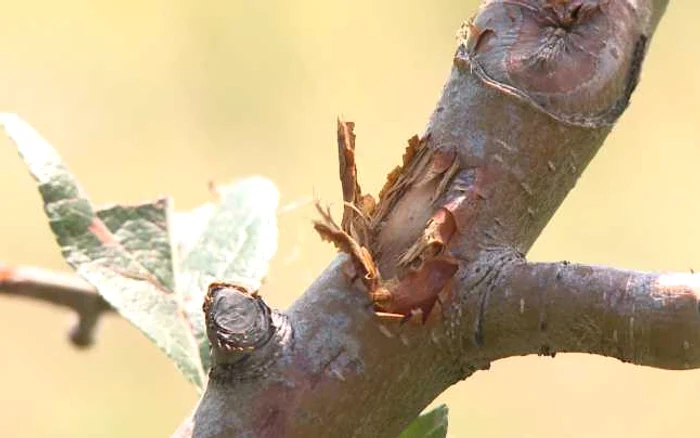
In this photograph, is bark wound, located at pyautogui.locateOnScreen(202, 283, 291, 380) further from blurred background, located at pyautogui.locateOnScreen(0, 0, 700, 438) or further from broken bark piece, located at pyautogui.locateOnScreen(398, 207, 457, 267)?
blurred background, located at pyautogui.locateOnScreen(0, 0, 700, 438)

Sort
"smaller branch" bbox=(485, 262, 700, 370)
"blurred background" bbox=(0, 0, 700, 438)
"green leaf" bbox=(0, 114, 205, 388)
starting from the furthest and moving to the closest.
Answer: "blurred background" bbox=(0, 0, 700, 438) → "green leaf" bbox=(0, 114, 205, 388) → "smaller branch" bbox=(485, 262, 700, 370)

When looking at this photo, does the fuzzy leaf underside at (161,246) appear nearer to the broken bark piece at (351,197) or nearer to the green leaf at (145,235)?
the green leaf at (145,235)

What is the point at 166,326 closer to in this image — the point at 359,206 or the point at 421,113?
the point at 359,206

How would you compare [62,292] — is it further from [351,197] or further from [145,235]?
[351,197]

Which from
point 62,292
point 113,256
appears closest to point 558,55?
point 113,256

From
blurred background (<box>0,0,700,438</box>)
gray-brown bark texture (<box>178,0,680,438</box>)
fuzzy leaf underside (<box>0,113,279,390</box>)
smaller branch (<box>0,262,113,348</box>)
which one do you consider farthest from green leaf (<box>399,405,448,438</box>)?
blurred background (<box>0,0,700,438</box>)

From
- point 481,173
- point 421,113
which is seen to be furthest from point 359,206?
point 421,113

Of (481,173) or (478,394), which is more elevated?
(478,394)
